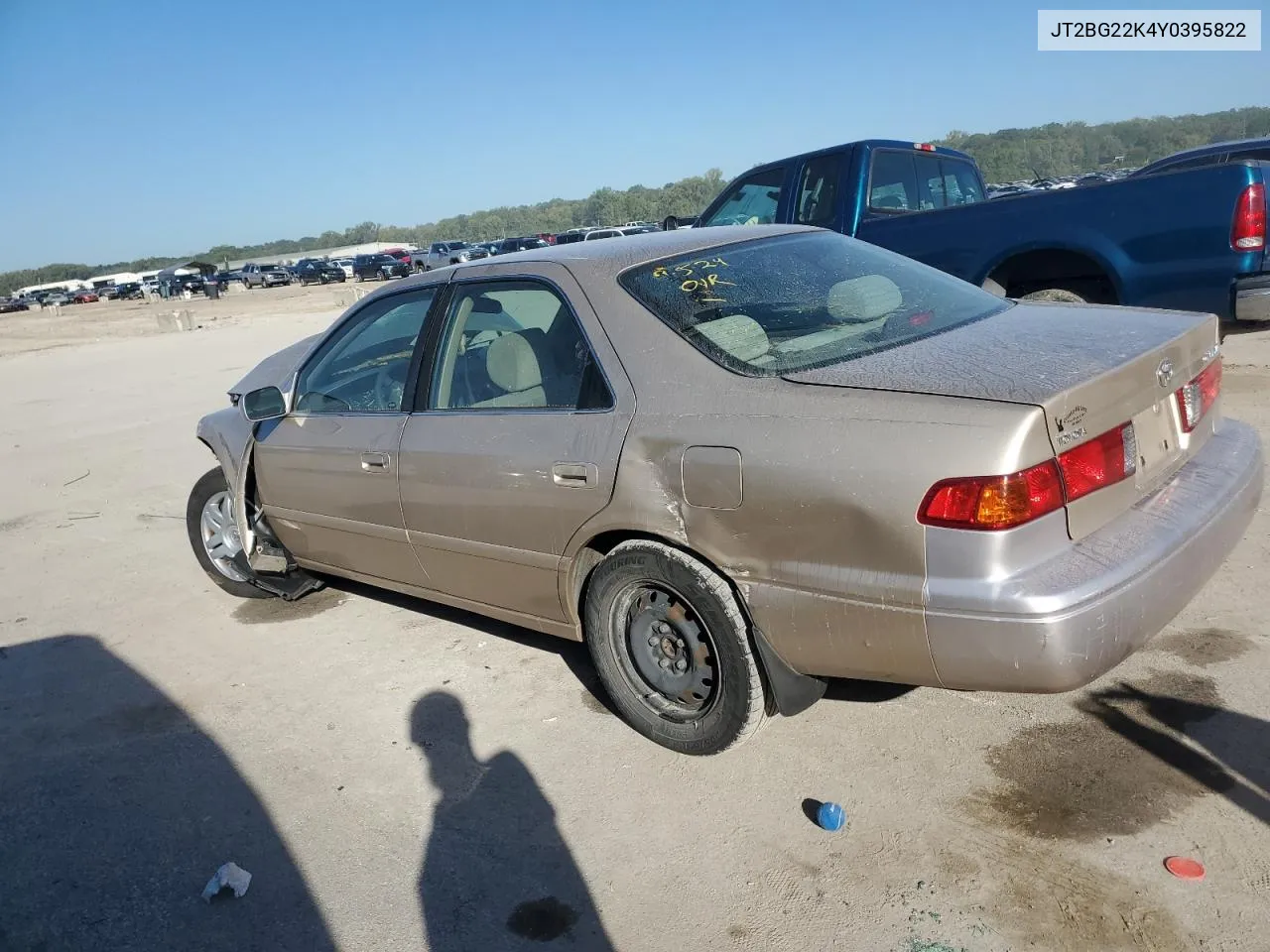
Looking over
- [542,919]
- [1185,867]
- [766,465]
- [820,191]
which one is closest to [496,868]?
[542,919]

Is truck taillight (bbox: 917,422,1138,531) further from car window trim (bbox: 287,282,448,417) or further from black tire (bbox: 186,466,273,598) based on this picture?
black tire (bbox: 186,466,273,598)

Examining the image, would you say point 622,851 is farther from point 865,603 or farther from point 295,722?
point 295,722

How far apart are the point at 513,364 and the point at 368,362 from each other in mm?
1023

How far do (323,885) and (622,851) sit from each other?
33.5 inches

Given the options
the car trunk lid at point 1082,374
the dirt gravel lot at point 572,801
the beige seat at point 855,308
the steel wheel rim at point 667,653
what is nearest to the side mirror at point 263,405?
the dirt gravel lot at point 572,801

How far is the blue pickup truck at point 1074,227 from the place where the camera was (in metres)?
5.49

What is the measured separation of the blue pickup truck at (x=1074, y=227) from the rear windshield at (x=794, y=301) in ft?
9.04

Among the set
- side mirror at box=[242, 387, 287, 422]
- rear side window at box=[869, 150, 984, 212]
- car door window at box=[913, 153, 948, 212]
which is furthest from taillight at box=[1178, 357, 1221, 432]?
car door window at box=[913, 153, 948, 212]

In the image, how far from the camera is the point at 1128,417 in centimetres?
263

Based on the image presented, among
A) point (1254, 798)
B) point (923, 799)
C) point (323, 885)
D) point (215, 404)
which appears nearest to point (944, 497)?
point (923, 799)

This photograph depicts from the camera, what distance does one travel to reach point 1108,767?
2.91m

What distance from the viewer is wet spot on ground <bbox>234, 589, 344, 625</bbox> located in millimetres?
4820

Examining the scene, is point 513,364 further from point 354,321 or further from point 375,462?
point 354,321

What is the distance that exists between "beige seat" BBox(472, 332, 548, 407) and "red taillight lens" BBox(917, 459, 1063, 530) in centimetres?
146
